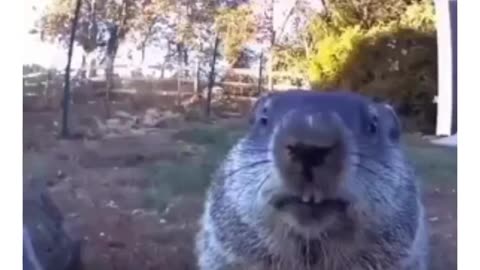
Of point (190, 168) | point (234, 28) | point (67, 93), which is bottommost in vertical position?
point (190, 168)

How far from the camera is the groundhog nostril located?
147 centimetres

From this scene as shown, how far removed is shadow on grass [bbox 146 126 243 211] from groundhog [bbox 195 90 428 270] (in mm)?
22

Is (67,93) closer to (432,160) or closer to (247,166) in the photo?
(247,166)

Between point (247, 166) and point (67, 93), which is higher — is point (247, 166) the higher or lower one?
the lower one

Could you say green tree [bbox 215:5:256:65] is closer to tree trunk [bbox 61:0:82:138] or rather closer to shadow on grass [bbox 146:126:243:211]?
shadow on grass [bbox 146:126:243:211]

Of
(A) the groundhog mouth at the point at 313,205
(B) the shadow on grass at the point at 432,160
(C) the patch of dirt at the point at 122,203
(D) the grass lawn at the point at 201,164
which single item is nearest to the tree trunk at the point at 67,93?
(C) the patch of dirt at the point at 122,203

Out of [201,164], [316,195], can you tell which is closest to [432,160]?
[316,195]

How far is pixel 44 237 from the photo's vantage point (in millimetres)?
1618

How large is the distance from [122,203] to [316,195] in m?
0.34

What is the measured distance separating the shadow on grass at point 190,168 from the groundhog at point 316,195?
0.02m

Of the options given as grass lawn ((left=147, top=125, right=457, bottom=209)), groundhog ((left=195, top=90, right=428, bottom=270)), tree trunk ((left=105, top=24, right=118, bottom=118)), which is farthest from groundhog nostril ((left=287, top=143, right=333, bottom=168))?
tree trunk ((left=105, top=24, right=118, bottom=118))

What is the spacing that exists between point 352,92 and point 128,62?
1.28ft

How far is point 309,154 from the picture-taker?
58.0 inches

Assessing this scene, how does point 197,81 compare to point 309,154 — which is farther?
point 197,81
